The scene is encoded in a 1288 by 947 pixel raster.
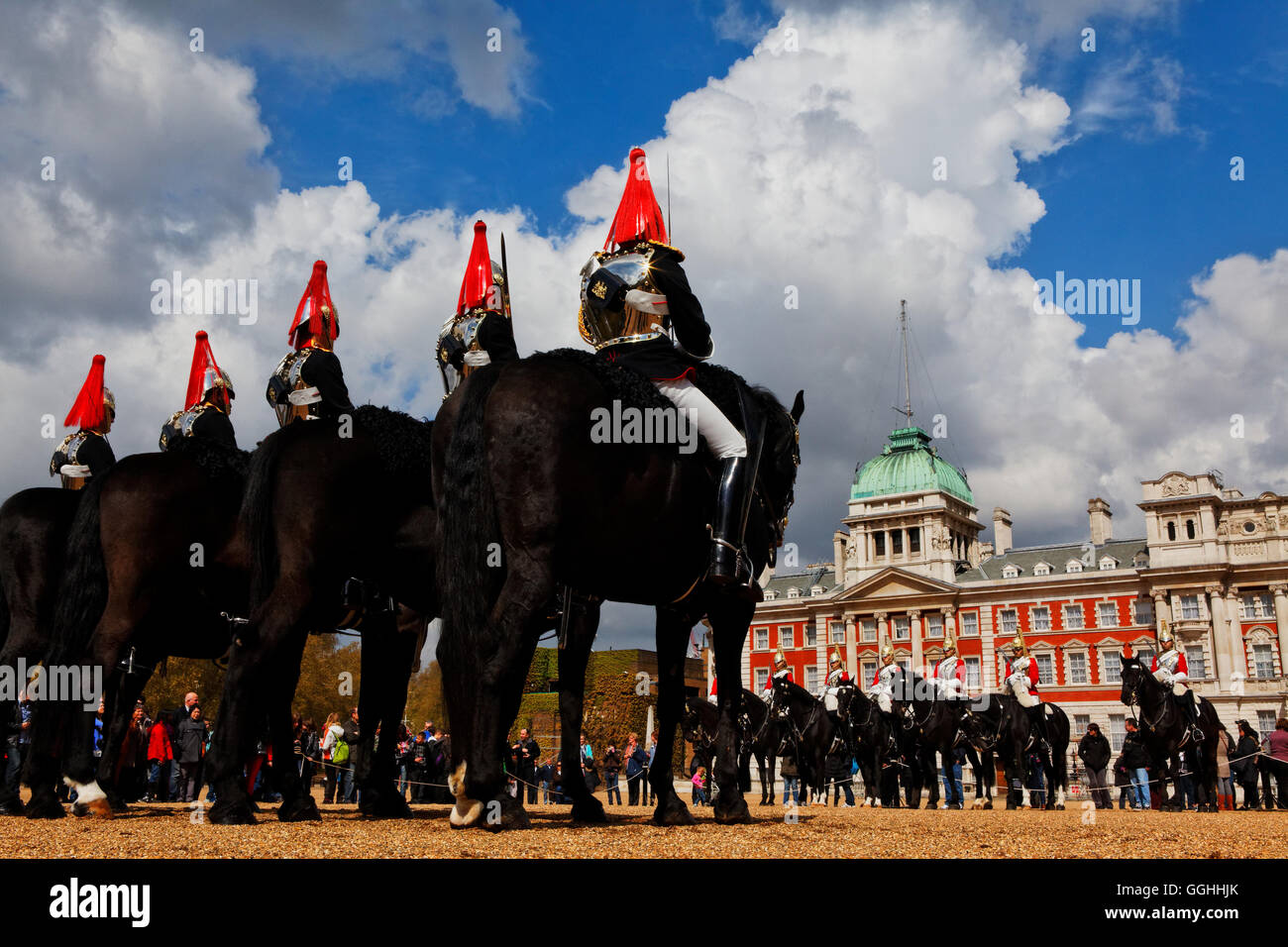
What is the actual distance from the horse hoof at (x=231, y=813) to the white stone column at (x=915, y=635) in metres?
85.3

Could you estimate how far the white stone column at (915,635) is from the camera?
289ft

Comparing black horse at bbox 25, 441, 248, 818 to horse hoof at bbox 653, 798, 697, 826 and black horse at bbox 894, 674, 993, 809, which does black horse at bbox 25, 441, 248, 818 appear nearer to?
horse hoof at bbox 653, 798, 697, 826

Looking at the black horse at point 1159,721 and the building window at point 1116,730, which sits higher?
the black horse at point 1159,721

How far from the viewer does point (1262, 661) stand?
7250 cm

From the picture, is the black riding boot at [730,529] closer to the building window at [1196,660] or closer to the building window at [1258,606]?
the building window at [1196,660]

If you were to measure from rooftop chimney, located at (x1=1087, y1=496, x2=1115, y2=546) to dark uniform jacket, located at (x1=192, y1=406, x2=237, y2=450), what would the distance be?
88.5 m

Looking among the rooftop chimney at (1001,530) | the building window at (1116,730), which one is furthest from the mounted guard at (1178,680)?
the rooftop chimney at (1001,530)

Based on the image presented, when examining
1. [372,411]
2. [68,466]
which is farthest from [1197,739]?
[68,466]

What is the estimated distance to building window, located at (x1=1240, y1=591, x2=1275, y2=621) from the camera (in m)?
73.2

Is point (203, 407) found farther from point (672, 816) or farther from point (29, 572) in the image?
point (672, 816)

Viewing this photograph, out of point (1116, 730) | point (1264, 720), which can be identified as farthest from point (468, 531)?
point (1116, 730)

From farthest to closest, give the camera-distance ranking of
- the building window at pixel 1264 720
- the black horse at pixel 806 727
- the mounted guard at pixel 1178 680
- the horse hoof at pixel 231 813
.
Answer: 1. the building window at pixel 1264 720
2. the black horse at pixel 806 727
3. the mounted guard at pixel 1178 680
4. the horse hoof at pixel 231 813
